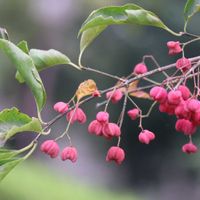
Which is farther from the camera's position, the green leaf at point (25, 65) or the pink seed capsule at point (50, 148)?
the pink seed capsule at point (50, 148)

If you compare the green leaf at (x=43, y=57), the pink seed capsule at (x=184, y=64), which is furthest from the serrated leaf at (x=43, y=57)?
the pink seed capsule at (x=184, y=64)

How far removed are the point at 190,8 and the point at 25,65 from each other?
0.36 m

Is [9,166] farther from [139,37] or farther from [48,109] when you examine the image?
[48,109]

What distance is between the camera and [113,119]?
5.82 metres

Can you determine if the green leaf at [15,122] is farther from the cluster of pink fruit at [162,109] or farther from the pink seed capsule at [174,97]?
the pink seed capsule at [174,97]

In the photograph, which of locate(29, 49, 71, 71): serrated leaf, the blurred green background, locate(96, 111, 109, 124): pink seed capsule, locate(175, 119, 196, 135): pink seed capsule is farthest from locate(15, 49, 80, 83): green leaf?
the blurred green background

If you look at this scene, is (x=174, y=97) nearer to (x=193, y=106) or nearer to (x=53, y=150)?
(x=193, y=106)

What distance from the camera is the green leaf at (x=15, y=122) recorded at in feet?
3.72

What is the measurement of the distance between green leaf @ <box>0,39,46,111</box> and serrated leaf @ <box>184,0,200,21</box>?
328mm

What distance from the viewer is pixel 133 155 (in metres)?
6.37

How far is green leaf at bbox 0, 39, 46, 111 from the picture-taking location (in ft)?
3.70

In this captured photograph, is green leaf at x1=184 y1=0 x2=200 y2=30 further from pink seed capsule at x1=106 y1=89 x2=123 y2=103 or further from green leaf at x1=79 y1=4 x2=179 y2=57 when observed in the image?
pink seed capsule at x1=106 y1=89 x2=123 y2=103

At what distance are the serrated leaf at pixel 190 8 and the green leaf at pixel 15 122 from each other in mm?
375

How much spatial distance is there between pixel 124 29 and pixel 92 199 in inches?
61.7
